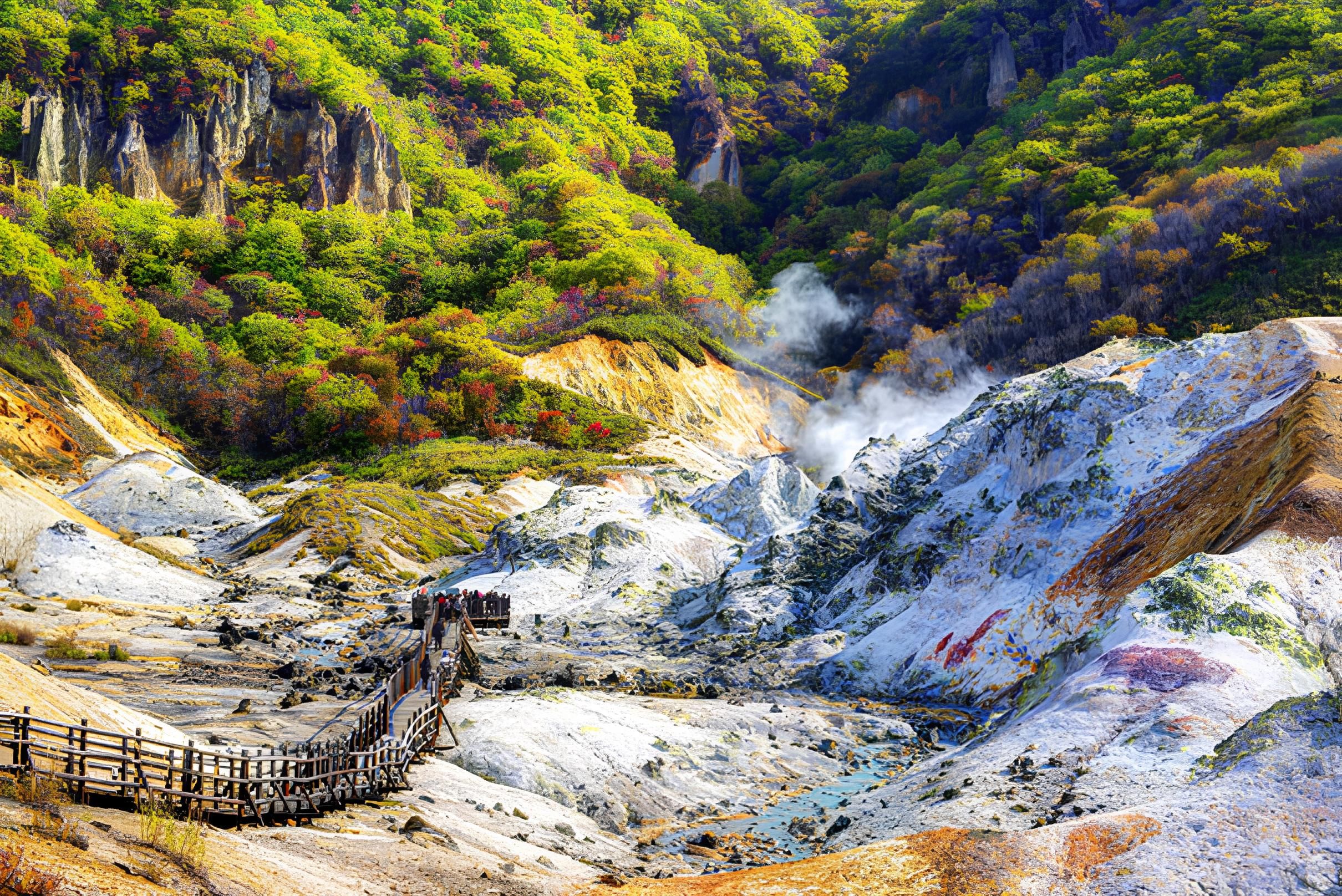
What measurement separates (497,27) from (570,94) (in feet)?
31.1

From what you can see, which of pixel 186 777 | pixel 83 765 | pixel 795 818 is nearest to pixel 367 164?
pixel 795 818

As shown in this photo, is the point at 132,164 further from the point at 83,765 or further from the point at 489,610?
the point at 83,765

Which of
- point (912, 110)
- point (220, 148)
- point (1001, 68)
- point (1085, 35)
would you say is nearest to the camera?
point (220, 148)

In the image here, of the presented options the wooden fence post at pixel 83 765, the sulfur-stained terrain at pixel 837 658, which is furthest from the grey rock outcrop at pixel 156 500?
the wooden fence post at pixel 83 765

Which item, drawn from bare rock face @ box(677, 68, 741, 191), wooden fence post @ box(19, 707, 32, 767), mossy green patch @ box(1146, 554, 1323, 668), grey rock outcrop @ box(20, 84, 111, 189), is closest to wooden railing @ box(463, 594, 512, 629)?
mossy green patch @ box(1146, 554, 1323, 668)

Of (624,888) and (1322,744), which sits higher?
(1322,744)

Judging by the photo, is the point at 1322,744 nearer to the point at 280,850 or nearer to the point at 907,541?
the point at 280,850

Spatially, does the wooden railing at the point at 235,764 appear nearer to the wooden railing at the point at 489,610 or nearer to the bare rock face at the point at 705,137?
the wooden railing at the point at 489,610

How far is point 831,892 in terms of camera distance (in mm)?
11234

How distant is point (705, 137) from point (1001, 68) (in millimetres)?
30145

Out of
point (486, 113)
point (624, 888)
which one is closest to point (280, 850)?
point (624, 888)

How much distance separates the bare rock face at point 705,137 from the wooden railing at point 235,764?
313 ft

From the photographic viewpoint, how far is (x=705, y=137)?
355 ft

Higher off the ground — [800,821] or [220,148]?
[220,148]
